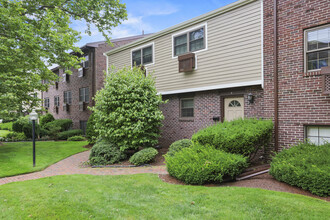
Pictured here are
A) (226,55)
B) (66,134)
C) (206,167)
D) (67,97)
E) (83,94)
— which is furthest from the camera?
(67,97)

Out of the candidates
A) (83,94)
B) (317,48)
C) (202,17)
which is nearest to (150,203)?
(317,48)

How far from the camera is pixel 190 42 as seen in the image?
10.1 m

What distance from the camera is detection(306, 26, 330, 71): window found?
634cm

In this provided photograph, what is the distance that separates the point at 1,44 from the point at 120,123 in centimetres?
Answer: 597

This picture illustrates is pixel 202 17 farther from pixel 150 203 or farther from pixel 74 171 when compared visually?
pixel 150 203

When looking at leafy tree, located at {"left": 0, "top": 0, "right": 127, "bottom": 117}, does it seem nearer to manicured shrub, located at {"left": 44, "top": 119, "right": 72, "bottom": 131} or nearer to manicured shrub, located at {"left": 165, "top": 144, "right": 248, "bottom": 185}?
manicured shrub, located at {"left": 44, "top": 119, "right": 72, "bottom": 131}

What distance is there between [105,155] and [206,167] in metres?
4.90

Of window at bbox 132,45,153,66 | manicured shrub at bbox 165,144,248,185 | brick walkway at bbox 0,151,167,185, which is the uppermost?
window at bbox 132,45,153,66

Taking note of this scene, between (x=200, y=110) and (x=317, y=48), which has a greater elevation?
(x=317, y=48)

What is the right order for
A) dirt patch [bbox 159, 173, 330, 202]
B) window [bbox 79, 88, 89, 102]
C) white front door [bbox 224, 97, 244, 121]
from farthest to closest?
1. window [bbox 79, 88, 89, 102]
2. white front door [bbox 224, 97, 244, 121]
3. dirt patch [bbox 159, 173, 330, 202]

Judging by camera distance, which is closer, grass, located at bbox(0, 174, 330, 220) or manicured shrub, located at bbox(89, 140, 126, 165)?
grass, located at bbox(0, 174, 330, 220)

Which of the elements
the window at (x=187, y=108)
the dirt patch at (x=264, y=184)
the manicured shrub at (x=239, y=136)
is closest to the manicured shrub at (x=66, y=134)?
the window at (x=187, y=108)

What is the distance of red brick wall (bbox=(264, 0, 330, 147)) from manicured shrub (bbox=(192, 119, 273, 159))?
65cm

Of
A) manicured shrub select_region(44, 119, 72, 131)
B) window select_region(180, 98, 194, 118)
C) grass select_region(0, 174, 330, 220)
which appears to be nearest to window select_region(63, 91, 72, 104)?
manicured shrub select_region(44, 119, 72, 131)
